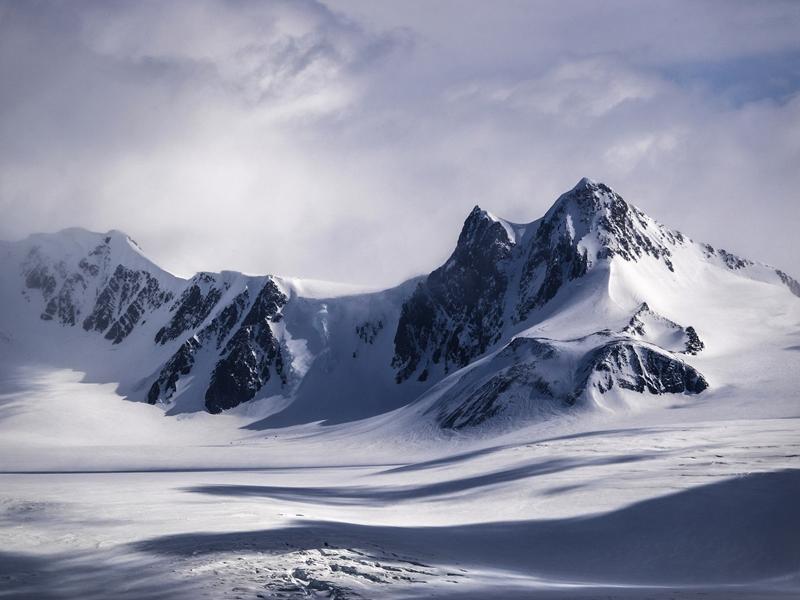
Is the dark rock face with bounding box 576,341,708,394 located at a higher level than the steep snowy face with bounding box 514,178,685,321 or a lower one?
lower

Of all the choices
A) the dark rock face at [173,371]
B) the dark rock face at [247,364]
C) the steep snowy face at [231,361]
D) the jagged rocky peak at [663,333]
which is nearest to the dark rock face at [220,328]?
the steep snowy face at [231,361]

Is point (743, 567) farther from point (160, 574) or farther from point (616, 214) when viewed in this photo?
point (616, 214)

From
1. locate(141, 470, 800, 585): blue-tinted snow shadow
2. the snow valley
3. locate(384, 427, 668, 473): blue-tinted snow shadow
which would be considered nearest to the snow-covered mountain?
the snow valley

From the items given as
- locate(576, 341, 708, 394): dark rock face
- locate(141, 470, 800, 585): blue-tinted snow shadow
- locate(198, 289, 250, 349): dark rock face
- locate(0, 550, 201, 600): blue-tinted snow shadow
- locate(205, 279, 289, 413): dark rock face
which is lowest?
locate(141, 470, 800, 585): blue-tinted snow shadow

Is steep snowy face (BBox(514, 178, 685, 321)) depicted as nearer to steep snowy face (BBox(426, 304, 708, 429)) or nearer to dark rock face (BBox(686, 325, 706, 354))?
dark rock face (BBox(686, 325, 706, 354))

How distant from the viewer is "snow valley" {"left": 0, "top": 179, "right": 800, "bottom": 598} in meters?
36.0

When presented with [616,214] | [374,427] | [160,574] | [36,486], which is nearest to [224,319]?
[374,427]

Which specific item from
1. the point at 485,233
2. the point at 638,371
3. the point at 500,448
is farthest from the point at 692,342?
the point at 485,233

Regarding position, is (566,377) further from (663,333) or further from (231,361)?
(231,361)

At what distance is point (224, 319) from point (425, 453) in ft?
333

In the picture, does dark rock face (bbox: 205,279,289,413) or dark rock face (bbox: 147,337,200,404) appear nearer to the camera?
dark rock face (bbox: 205,279,289,413)

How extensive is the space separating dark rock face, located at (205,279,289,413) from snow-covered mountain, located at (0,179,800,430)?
0.33m

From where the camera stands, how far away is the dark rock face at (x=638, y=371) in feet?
385

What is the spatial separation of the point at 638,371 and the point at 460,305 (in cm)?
6576
